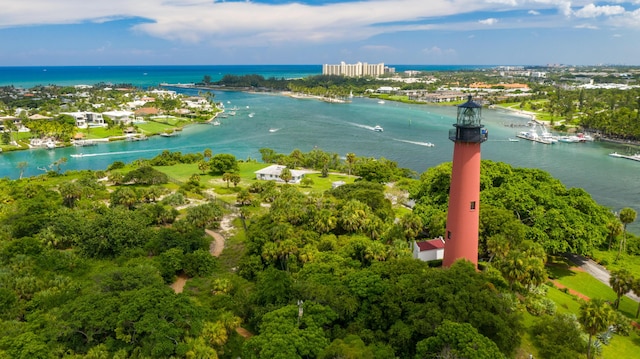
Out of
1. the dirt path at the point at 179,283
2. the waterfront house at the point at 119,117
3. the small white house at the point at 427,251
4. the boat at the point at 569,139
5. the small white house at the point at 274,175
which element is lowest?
the dirt path at the point at 179,283

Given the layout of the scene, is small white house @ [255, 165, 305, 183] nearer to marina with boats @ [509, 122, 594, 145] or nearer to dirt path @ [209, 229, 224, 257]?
dirt path @ [209, 229, 224, 257]

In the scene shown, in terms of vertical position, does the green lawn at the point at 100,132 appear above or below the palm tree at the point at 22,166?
above

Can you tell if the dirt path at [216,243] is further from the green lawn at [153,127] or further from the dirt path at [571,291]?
the green lawn at [153,127]

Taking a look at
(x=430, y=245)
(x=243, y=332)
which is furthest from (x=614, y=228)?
(x=243, y=332)

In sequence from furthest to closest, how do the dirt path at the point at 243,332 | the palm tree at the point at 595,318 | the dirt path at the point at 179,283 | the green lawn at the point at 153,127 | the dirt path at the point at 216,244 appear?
the green lawn at the point at 153,127 < the dirt path at the point at 216,244 < the dirt path at the point at 179,283 < the dirt path at the point at 243,332 < the palm tree at the point at 595,318

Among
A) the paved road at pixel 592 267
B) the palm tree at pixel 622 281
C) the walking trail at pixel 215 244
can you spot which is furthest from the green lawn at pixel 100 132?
the palm tree at pixel 622 281

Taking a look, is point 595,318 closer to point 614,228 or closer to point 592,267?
point 592,267

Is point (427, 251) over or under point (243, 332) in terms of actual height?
over

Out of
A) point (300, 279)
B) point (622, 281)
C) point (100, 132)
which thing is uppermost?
point (622, 281)
